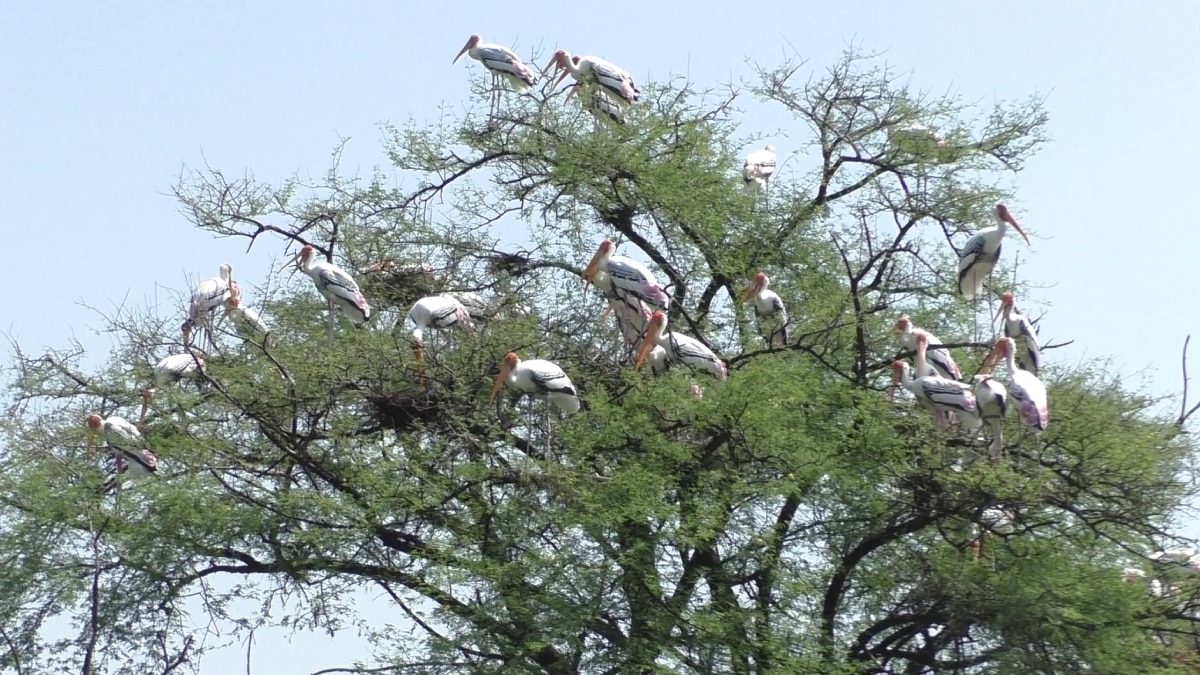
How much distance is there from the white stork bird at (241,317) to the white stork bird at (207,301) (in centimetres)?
6

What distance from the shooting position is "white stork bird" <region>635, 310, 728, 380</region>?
1486 cm

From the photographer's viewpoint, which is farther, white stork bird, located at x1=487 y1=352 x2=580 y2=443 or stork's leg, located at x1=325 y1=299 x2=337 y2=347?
stork's leg, located at x1=325 y1=299 x2=337 y2=347

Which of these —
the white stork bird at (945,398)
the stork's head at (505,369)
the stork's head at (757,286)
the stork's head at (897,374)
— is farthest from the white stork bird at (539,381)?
the white stork bird at (945,398)

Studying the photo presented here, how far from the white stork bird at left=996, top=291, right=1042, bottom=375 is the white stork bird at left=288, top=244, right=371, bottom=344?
473 cm

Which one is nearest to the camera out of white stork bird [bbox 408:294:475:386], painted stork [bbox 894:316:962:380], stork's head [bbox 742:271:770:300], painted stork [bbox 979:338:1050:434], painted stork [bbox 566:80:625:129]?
painted stork [bbox 979:338:1050:434]

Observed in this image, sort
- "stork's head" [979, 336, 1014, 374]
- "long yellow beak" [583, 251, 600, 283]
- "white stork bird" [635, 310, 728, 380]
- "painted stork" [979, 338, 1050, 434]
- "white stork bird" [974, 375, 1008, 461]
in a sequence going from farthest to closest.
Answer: "long yellow beak" [583, 251, 600, 283]
"white stork bird" [635, 310, 728, 380]
"stork's head" [979, 336, 1014, 374]
"white stork bird" [974, 375, 1008, 461]
"painted stork" [979, 338, 1050, 434]

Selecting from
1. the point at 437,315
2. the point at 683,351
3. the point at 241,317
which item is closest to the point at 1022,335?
the point at 683,351

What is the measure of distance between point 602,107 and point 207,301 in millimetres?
3598

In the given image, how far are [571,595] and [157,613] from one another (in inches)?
121

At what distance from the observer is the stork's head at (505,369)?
47.2 feet

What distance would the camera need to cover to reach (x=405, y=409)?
48.0 ft

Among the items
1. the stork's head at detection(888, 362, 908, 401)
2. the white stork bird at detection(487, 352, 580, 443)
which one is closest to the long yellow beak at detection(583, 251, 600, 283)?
the white stork bird at detection(487, 352, 580, 443)

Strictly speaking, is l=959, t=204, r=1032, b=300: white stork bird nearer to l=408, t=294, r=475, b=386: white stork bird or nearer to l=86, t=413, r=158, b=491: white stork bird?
l=408, t=294, r=475, b=386: white stork bird

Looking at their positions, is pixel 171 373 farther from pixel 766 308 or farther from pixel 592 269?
pixel 766 308
